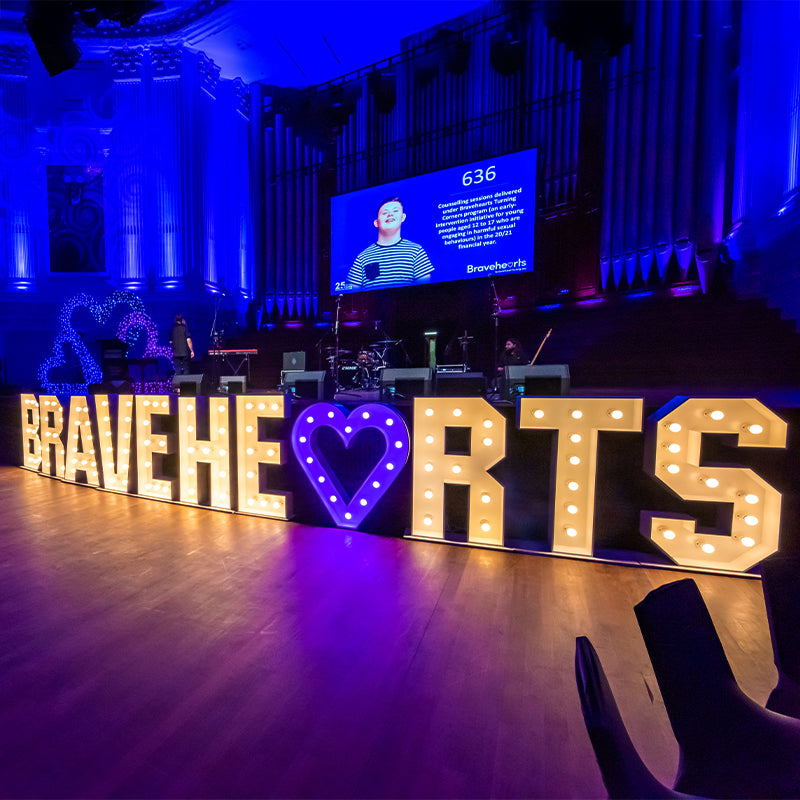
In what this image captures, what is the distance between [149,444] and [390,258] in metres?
6.40

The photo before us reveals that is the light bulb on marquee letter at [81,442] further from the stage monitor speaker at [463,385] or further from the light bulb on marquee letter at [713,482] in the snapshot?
the light bulb on marquee letter at [713,482]

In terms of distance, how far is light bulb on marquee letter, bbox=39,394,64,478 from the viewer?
4727 millimetres

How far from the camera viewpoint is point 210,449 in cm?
367

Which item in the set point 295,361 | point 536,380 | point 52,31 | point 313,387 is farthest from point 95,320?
point 536,380

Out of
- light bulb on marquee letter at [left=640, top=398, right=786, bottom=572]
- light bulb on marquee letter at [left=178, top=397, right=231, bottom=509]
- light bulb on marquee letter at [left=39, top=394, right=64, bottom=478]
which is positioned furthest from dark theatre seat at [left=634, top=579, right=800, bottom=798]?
light bulb on marquee letter at [left=39, top=394, right=64, bottom=478]

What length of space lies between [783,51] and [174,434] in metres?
8.94

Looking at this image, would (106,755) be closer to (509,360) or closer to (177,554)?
(177,554)

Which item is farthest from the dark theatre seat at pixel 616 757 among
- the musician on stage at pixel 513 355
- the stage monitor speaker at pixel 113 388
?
the stage monitor speaker at pixel 113 388

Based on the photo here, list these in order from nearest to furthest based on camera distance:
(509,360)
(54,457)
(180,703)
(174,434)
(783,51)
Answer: (180,703) < (174,434) < (54,457) < (783,51) < (509,360)

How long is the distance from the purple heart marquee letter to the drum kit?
4.21 meters

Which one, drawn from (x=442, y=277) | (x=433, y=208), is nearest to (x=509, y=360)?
(x=442, y=277)

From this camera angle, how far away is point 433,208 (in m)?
8.37

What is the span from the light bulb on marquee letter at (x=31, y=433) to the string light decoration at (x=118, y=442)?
1.51m

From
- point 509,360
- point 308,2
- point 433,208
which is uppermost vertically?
point 308,2
